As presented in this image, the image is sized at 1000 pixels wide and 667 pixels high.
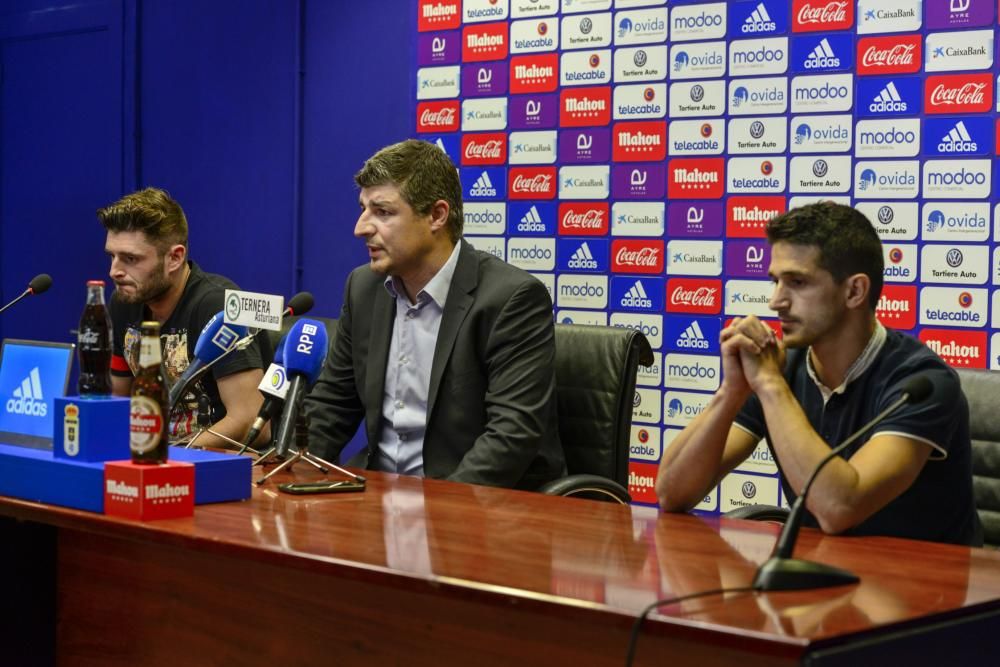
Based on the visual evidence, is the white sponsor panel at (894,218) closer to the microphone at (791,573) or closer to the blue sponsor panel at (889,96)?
the blue sponsor panel at (889,96)

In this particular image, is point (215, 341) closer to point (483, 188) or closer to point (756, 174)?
point (756, 174)

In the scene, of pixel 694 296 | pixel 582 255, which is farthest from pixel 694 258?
pixel 582 255

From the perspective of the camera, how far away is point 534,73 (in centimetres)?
473

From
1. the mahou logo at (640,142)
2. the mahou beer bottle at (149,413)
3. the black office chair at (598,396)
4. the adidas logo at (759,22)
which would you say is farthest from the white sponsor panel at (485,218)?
the mahou beer bottle at (149,413)

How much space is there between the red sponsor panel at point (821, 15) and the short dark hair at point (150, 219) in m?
2.10

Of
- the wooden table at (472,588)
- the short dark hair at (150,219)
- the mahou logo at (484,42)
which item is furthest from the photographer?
the mahou logo at (484,42)

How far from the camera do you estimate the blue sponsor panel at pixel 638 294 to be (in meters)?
4.44

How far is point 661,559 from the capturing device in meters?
1.70

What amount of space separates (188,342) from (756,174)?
2003mm

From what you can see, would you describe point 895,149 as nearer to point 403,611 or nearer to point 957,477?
point 957,477

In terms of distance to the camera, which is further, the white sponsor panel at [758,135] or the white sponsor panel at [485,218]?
the white sponsor panel at [485,218]

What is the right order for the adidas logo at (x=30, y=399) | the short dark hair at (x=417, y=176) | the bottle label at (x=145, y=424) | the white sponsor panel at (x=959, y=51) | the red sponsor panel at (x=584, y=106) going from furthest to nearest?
the red sponsor panel at (x=584, y=106), the white sponsor panel at (x=959, y=51), the short dark hair at (x=417, y=176), the adidas logo at (x=30, y=399), the bottle label at (x=145, y=424)

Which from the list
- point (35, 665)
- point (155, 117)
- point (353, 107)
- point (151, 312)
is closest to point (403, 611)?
point (35, 665)

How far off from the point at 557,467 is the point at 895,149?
178 cm
